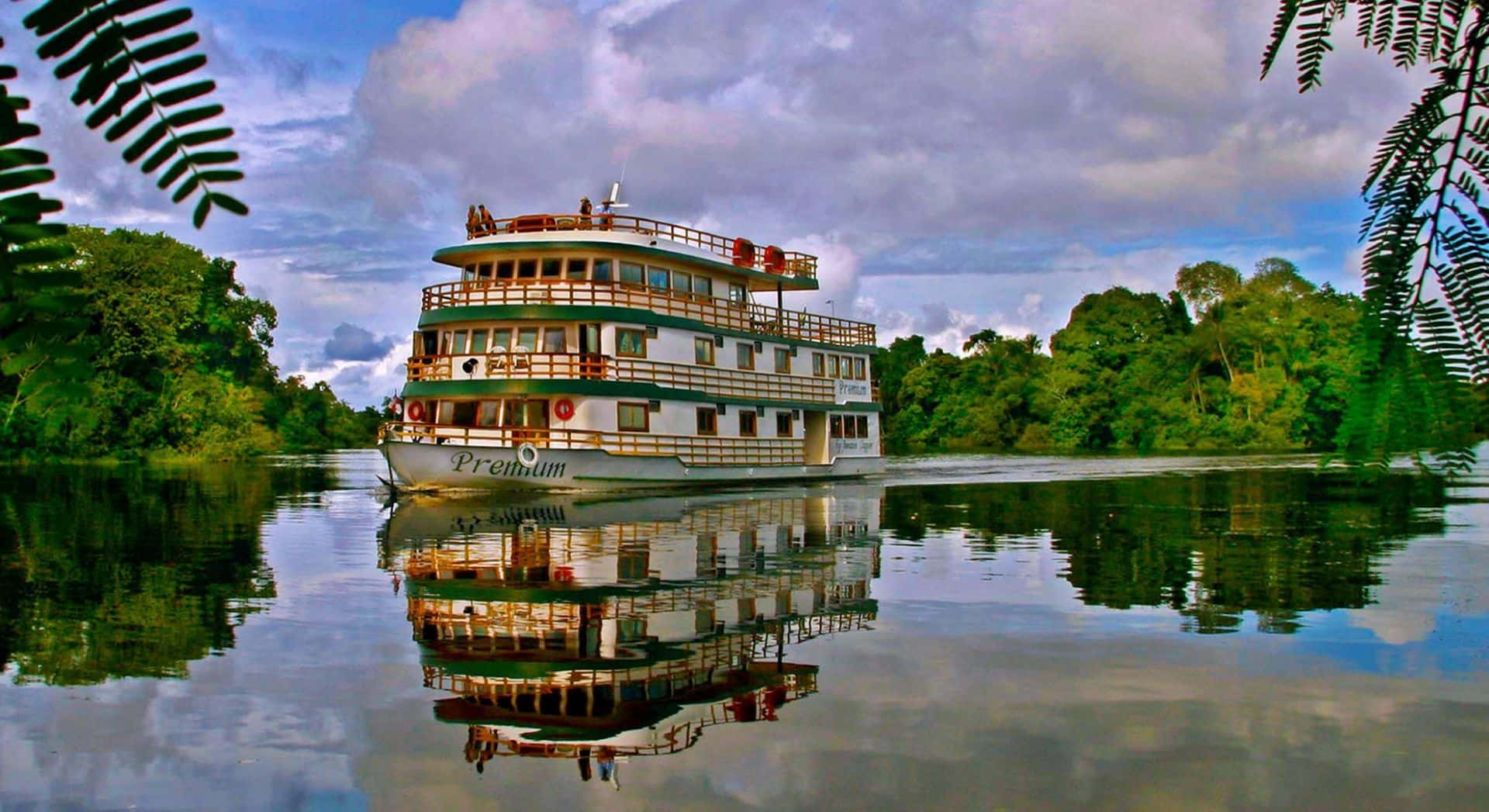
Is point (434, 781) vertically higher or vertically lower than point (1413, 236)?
lower

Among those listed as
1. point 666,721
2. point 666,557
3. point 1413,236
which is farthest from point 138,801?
point 666,557

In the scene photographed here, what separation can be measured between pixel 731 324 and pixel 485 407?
7808mm

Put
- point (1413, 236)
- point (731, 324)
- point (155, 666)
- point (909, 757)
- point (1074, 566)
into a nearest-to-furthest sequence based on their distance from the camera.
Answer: point (1413, 236) → point (909, 757) → point (155, 666) → point (1074, 566) → point (731, 324)

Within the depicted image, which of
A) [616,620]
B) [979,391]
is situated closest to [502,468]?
[616,620]

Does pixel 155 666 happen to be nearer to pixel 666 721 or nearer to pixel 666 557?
pixel 666 721

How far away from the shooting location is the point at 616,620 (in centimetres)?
1063

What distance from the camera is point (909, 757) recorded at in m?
6.46

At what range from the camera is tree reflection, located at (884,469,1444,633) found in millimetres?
11719

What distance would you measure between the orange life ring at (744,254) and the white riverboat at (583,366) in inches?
2.8

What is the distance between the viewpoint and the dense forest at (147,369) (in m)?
0.98

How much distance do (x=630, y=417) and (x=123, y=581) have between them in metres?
18.1

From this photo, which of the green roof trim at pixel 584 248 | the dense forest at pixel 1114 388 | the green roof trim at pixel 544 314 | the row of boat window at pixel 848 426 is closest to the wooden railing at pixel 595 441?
the green roof trim at pixel 544 314

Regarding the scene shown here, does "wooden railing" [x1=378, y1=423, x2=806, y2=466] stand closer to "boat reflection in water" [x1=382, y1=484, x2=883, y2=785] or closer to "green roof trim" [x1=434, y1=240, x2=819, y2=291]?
A: "green roof trim" [x1=434, y1=240, x2=819, y2=291]

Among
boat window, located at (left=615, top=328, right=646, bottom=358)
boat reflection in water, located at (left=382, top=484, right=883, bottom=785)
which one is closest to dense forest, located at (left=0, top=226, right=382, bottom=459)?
boat reflection in water, located at (left=382, top=484, right=883, bottom=785)
